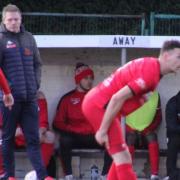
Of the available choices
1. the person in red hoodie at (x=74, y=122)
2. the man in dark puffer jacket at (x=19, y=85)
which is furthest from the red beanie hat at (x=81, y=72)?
the man in dark puffer jacket at (x=19, y=85)

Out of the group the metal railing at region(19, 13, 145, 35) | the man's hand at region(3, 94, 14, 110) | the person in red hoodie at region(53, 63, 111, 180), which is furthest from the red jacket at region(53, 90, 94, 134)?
the man's hand at region(3, 94, 14, 110)

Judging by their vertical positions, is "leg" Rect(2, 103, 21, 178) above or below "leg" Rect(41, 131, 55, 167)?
above

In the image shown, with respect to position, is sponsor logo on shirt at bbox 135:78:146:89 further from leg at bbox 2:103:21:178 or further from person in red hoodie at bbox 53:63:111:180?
person in red hoodie at bbox 53:63:111:180

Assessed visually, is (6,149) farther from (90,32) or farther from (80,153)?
(90,32)

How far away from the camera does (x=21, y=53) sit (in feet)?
31.3

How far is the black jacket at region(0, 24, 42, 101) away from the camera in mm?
9508

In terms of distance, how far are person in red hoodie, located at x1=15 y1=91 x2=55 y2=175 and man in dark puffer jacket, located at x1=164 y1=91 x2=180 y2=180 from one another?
1.52 metres

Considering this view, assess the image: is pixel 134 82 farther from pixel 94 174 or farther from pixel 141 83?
pixel 94 174

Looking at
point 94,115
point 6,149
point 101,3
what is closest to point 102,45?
point 6,149

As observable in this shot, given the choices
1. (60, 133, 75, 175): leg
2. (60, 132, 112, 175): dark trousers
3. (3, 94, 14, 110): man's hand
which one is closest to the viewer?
(3, 94, 14, 110): man's hand

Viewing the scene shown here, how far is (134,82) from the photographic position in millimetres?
7848

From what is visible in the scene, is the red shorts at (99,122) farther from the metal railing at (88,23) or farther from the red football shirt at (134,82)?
the metal railing at (88,23)

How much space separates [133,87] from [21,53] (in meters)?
2.07

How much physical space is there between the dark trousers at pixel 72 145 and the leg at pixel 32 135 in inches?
69.5
